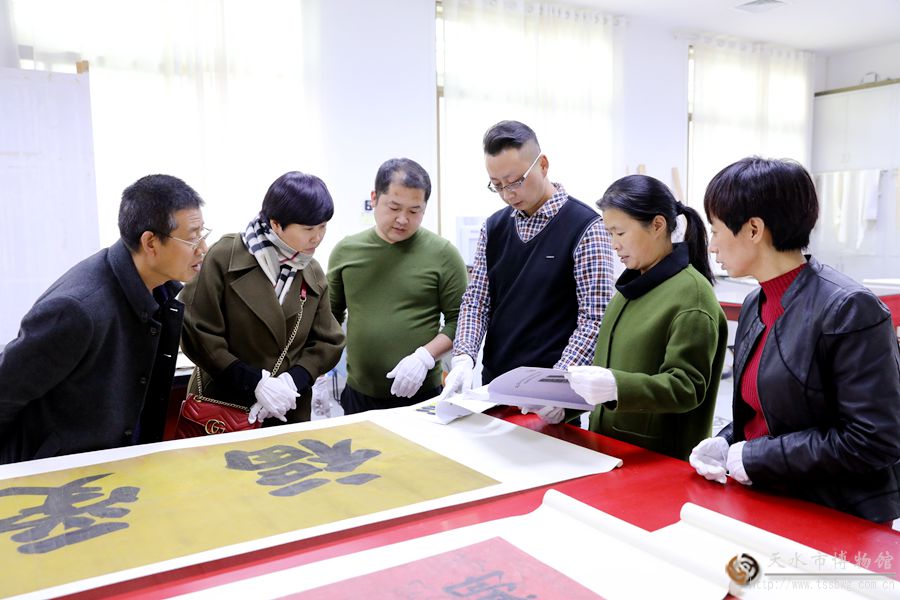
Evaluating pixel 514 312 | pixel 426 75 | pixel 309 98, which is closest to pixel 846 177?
pixel 426 75

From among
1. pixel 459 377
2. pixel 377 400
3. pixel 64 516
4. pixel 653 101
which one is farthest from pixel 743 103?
pixel 64 516

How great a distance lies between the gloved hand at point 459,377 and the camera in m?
1.48

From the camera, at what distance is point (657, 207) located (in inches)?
53.1

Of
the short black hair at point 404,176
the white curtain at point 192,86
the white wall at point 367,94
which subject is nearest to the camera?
the short black hair at point 404,176

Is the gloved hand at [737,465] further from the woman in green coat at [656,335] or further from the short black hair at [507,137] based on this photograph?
the short black hair at [507,137]

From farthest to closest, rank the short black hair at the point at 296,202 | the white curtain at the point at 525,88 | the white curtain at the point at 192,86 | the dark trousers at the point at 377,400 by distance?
1. the white curtain at the point at 525,88
2. the white curtain at the point at 192,86
3. the dark trousers at the point at 377,400
4. the short black hair at the point at 296,202

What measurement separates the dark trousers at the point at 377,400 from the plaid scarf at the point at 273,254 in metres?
0.49

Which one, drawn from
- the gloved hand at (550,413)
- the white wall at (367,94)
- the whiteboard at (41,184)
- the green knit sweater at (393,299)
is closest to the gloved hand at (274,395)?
the green knit sweater at (393,299)

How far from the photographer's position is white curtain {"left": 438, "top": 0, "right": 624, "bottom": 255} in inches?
176

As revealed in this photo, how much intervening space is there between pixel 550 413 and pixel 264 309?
0.72 meters

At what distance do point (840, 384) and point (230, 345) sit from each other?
4.19 feet

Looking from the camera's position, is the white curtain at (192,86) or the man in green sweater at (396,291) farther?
the white curtain at (192,86)

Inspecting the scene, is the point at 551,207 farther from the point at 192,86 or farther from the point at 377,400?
the point at 192,86

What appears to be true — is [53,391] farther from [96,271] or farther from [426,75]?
[426,75]
